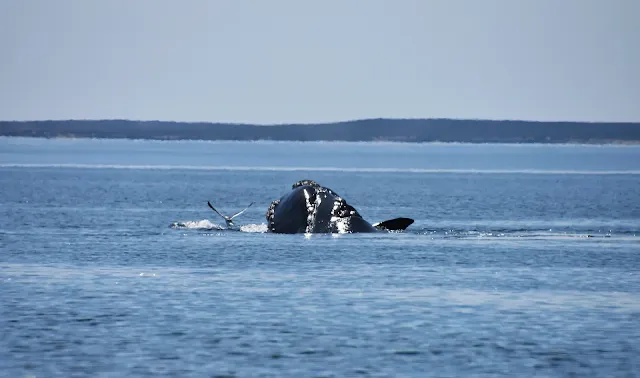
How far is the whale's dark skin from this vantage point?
41938 millimetres

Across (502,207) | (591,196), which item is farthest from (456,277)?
(591,196)

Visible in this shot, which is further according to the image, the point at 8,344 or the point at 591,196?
the point at 591,196

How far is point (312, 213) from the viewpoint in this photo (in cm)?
4297

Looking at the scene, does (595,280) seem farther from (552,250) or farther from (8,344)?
(8,344)

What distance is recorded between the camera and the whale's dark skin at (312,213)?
41938 mm

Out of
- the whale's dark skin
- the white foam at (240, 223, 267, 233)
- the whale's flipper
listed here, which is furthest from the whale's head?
the white foam at (240, 223, 267, 233)

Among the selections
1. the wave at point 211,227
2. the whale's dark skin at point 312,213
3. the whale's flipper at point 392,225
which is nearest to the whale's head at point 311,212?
the whale's dark skin at point 312,213

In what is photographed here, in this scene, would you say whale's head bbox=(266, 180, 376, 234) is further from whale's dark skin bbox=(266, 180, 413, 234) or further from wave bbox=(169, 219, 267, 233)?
wave bbox=(169, 219, 267, 233)

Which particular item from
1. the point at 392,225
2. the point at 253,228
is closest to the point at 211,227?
the point at 253,228

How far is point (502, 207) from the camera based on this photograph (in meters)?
72.6

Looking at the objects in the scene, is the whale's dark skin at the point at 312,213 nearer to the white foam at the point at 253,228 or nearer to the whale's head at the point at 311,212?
the whale's head at the point at 311,212

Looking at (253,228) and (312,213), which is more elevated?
(312,213)

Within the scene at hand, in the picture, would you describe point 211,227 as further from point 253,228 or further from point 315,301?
point 315,301

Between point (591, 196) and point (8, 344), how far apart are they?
2849 inches
